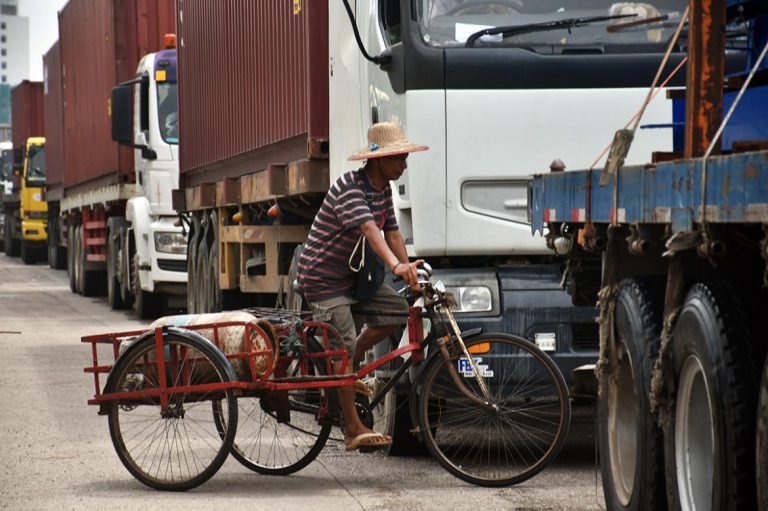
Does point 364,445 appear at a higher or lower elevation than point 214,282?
lower

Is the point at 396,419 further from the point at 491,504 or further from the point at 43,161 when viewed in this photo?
the point at 43,161

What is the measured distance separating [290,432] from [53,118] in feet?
93.0

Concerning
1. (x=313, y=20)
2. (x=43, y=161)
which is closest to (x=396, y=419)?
(x=313, y=20)

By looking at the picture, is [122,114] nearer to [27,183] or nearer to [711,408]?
[711,408]

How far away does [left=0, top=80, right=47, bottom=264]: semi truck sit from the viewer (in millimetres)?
42250

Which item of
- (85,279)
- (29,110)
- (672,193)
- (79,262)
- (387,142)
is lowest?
(85,279)

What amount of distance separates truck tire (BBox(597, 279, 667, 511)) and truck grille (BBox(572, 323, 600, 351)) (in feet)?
6.09

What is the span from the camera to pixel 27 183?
4197cm

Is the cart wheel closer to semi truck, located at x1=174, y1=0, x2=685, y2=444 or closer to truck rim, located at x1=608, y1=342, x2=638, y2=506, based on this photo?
semi truck, located at x1=174, y1=0, x2=685, y2=444

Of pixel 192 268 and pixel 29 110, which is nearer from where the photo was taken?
pixel 192 268

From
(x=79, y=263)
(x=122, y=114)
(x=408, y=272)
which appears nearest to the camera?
(x=408, y=272)

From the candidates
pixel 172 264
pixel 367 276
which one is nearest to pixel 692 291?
pixel 367 276

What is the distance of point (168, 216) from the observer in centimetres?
2039

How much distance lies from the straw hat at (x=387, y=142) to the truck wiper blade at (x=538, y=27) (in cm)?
82
